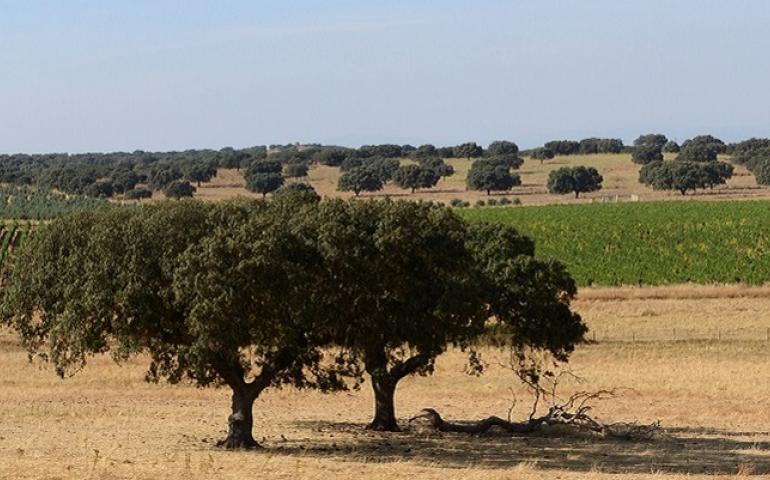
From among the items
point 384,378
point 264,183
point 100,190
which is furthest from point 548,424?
point 100,190

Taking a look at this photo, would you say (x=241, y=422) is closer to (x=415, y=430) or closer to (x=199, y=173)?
(x=415, y=430)

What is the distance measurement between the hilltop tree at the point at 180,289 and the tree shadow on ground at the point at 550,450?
262 centimetres

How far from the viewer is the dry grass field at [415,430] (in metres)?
27.5

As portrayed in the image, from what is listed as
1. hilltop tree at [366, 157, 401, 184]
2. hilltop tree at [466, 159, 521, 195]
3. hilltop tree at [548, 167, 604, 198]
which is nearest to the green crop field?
hilltop tree at [548, 167, 604, 198]

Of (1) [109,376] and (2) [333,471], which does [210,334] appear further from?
(1) [109,376]

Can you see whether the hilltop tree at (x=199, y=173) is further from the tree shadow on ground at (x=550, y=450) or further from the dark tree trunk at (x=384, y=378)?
the dark tree trunk at (x=384, y=378)

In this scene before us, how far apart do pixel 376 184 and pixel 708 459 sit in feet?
458

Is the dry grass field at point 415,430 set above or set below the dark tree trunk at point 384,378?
below

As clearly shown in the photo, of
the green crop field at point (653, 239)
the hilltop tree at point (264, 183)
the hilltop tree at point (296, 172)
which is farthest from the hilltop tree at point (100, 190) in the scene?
the green crop field at point (653, 239)

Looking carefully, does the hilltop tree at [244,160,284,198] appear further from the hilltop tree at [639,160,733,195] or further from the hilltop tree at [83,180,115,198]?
the hilltop tree at [639,160,733,195]

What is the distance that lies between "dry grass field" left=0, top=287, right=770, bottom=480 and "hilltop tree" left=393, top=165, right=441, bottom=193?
113605mm

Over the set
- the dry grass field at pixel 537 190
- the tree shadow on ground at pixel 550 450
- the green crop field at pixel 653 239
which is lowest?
the tree shadow on ground at pixel 550 450

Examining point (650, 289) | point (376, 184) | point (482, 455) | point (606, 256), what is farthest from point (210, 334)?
point (376, 184)

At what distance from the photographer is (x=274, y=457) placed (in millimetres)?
29297
